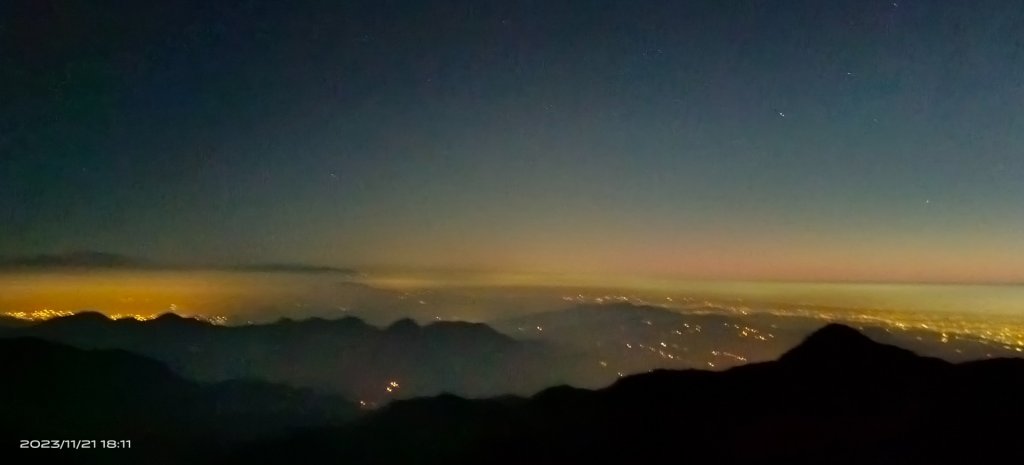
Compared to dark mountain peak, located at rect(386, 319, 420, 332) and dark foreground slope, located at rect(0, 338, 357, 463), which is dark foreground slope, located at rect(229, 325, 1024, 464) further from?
dark mountain peak, located at rect(386, 319, 420, 332)

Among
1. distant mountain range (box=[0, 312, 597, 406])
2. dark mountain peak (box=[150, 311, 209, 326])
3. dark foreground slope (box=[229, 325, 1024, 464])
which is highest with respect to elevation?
dark mountain peak (box=[150, 311, 209, 326])

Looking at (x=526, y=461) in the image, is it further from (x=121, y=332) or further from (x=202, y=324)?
(x=121, y=332)

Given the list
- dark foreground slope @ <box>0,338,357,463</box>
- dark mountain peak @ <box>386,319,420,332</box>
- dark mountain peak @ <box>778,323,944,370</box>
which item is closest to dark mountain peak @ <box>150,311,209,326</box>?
dark foreground slope @ <box>0,338,357,463</box>

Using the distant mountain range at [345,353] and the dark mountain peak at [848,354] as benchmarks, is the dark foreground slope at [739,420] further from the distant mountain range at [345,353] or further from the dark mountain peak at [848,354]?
the distant mountain range at [345,353]

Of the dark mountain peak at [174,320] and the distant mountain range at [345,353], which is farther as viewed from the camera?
the dark mountain peak at [174,320]

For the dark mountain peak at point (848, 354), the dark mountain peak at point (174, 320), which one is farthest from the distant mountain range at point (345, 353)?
the dark mountain peak at point (848, 354)

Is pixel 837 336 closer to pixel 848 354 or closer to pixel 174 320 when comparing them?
pixel 848 354

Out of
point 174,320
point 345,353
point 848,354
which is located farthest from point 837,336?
point 174,320
